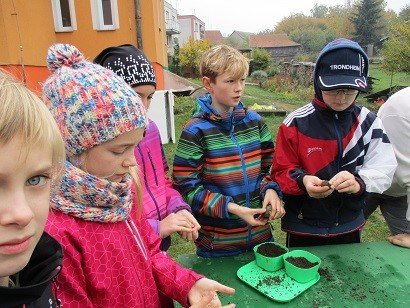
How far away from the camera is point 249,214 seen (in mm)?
1801

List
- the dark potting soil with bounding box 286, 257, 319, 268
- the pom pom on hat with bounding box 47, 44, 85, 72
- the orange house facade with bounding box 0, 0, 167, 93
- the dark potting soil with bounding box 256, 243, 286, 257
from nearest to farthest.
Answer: the pom pom on hat with bounding box 47, 44, 85, 72 < the dark potting soil with bounding box 286, 257, 319, 268 < the dark potting soil with bounding box 256, 243, 286, 257 < the orange house facade with bounding box 0, 0, 167, 93

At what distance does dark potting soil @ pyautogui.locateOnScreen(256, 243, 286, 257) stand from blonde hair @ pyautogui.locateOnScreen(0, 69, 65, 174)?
1275 mm

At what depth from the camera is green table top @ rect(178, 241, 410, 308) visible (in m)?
1.55

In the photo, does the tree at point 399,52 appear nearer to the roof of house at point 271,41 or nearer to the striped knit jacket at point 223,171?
the striped knit jacket at point 223,171

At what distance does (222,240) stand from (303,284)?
0.56 metres

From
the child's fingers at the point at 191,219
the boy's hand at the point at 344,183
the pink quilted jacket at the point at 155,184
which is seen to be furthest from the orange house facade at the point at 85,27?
the boy's hand at the point at 344,183

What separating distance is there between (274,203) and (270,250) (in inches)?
9.6

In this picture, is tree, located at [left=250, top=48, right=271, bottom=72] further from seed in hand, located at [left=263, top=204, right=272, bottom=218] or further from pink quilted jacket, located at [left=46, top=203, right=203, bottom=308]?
pink quilted jacket, located at [left=46, top=203, right=203, bottom=308]

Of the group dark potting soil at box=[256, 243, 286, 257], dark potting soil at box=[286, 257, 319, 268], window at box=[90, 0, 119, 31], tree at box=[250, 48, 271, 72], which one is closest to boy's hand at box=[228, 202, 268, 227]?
dark potting soil at box=[256, 243, 286, 257]

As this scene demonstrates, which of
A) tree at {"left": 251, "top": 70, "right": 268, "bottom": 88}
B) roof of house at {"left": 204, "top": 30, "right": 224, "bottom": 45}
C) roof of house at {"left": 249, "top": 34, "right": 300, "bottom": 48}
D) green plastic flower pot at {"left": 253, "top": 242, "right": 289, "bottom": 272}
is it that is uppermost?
roof of house at {"left": 204, "top": 30, "right": 224, "bottom": 45}

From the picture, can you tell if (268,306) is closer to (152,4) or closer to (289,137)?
(289,137)

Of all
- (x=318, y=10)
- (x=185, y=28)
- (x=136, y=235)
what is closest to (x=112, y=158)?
(x=136, y=235)

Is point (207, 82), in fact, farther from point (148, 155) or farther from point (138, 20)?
point (138, 20)

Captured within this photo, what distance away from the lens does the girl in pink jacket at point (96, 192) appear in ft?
3.56
